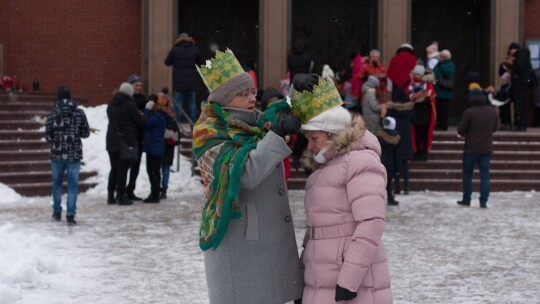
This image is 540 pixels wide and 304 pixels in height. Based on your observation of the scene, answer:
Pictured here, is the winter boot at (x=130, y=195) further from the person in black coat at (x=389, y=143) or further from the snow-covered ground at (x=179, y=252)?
the person in black coat at (x=389, y=143)

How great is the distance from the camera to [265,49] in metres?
21.7

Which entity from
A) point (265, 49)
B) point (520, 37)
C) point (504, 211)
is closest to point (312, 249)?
point (504, 211)

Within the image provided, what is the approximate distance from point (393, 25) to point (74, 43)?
7347mm

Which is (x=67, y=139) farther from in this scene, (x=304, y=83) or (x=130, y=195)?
(x=304, y=83)

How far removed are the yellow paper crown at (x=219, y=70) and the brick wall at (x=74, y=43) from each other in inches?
719

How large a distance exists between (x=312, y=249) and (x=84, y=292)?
13.7ft

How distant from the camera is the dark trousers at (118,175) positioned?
1456cm

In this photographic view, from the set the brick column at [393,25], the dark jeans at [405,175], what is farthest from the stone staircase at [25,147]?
the brick column at [393,25]

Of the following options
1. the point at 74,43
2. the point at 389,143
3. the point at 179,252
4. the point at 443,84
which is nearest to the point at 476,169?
the point at 443,84

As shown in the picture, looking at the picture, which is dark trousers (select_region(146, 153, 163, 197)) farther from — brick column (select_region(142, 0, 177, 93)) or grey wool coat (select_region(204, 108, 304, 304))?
grey wool coat (select_region(204, 108, 304, 304))

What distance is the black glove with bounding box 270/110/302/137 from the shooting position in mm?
4301

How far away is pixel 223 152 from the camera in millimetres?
4348

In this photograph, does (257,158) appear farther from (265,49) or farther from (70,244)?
(265,49)

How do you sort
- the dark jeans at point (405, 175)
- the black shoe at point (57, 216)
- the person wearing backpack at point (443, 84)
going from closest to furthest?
the black shoe at point (57, 216)
the dark jeans at point (405, 175)
the person wearing backpack at point (443, 84)
